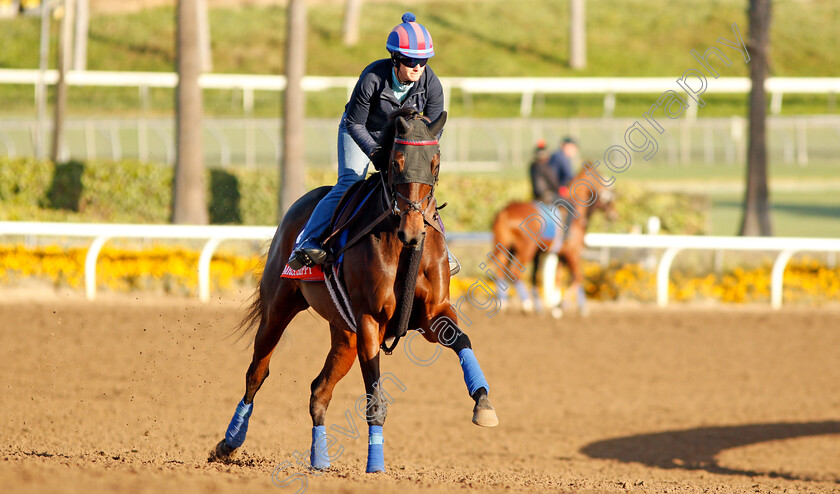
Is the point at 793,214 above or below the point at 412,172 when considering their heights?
above

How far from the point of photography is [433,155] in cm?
429

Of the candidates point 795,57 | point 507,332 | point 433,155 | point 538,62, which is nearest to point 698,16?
point 795,57

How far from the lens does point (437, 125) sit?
4402 millimetres

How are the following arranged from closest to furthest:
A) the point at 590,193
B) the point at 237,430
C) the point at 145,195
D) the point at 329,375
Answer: the point at 329,375
the point at 237,430
the point at 590,193
the point at 145,195

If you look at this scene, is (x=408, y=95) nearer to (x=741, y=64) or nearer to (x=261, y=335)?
(x=261, y=335)

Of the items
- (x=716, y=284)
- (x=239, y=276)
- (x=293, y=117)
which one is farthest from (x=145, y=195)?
Result: (x=716, y=284)

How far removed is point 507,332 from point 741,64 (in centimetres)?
2222

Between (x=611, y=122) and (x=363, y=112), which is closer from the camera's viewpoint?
(x=363, y=112)

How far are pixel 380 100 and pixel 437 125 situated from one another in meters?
0.46

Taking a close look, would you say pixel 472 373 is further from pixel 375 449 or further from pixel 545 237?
pixel 545 237

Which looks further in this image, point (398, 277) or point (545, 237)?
point (545, 237)

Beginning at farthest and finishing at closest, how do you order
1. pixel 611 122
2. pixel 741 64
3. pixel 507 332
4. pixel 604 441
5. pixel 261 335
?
1. pixel 741 64
2. pixel 611 122
3. pixel 507 332
4. pixel 604 441
5. pixel 261 335

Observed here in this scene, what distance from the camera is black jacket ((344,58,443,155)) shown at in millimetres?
4676

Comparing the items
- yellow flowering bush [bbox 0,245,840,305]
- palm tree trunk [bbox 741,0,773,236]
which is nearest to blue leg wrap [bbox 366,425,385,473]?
yellow flowering bush [bbox 0,245,840,305]
